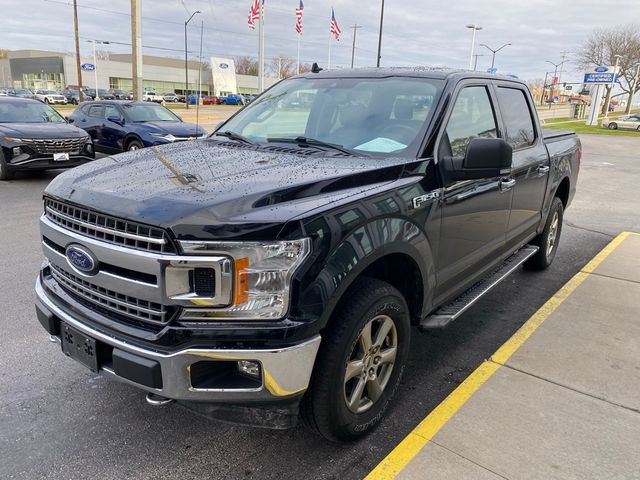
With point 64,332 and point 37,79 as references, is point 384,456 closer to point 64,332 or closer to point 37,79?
point 64,332

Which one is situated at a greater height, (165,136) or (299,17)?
(299,17)

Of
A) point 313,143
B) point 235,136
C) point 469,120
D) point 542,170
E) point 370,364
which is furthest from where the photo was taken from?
point 542,170

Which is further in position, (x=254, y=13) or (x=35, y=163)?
(x=254, y=13)

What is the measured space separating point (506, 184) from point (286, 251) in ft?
7.79

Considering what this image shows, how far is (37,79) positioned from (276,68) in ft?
130

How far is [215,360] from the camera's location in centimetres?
213

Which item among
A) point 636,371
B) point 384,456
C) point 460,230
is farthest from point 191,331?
point 636,371

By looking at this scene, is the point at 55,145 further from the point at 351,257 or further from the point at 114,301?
the point at 351,257

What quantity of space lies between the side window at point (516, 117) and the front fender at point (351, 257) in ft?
6.10

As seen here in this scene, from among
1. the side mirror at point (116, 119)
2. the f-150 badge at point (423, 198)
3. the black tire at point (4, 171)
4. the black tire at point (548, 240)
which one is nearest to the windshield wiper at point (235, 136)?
the f-150 badge at point (423, 198)

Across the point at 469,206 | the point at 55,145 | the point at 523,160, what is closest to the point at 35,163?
the point at 55,145

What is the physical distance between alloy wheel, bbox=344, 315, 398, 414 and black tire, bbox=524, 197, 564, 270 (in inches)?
127

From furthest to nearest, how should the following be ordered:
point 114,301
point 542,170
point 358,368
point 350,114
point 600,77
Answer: point 600,77
point 542,170
point 350,114
point 358,368
point 114,301

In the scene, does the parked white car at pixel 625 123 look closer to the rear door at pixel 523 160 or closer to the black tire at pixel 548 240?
the black tire at pixel 548 240
